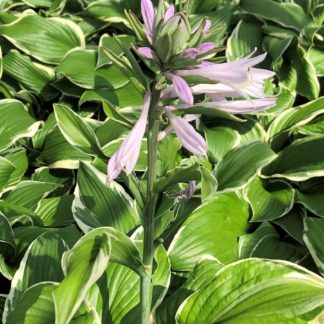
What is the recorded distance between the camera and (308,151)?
2.04 metres

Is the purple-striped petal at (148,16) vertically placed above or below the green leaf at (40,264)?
above

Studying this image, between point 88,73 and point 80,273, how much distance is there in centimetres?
155

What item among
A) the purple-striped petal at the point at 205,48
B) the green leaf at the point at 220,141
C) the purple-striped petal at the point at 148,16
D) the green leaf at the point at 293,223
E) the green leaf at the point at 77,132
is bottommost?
the green leaf at the point at 293,223

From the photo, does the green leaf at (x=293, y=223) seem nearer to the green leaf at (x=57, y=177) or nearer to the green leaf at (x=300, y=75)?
the green leaf at (x=300, y=75)

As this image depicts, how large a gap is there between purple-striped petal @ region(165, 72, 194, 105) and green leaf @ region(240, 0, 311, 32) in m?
1.81

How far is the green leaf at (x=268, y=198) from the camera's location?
187cm

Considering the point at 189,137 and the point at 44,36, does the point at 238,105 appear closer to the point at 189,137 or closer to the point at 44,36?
the point at 189,137

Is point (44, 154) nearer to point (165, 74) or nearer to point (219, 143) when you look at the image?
point (219, 143)

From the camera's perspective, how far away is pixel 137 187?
48.7 inches

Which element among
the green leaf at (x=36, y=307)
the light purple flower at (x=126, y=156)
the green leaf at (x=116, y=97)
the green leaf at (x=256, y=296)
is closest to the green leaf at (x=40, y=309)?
the green leaf at (x=36, y=307)

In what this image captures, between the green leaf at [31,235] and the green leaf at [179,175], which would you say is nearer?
the green leaf at [179,175]

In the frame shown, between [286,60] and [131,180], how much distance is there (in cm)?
167

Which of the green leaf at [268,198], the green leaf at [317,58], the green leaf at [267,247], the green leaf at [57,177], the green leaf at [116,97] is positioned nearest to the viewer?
the green leaf at [267,247]

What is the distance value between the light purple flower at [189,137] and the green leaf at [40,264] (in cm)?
65
